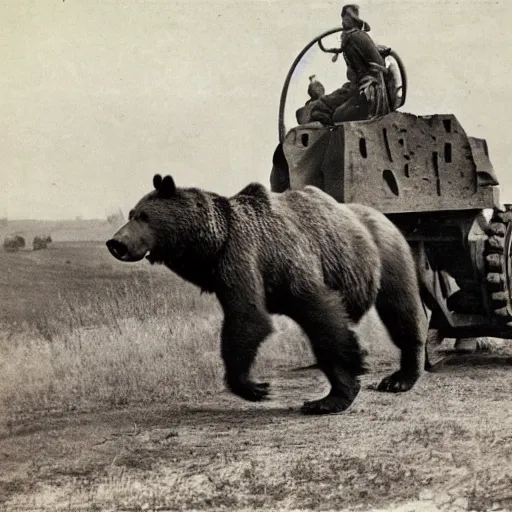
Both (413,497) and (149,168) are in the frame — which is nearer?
(413,497)

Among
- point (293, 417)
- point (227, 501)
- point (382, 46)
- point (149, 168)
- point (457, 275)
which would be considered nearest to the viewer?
point (227, 501)

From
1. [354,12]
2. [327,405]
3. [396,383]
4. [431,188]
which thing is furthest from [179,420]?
[354,12]

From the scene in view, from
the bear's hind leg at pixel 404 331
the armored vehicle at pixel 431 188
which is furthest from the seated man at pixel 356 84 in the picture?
the bear's hind leg at pixel 404 331

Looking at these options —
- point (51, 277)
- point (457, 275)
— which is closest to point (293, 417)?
point (51, 277)

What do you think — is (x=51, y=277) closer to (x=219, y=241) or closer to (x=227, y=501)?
(x=219, y=241)

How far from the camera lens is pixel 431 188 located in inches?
215

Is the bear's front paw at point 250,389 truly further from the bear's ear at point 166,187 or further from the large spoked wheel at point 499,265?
the large spoked wheel at point 499,265

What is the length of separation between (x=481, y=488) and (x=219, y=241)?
185 cm

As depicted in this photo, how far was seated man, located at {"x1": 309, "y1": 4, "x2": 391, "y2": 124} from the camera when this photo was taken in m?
5.20

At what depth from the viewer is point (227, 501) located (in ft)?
13.3

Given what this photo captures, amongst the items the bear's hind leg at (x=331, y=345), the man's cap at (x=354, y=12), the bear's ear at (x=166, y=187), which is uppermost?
the man's cap at (x=354, y=12)

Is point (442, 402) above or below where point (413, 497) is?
above

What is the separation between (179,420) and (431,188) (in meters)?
2.30

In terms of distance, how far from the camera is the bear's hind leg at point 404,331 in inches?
192
